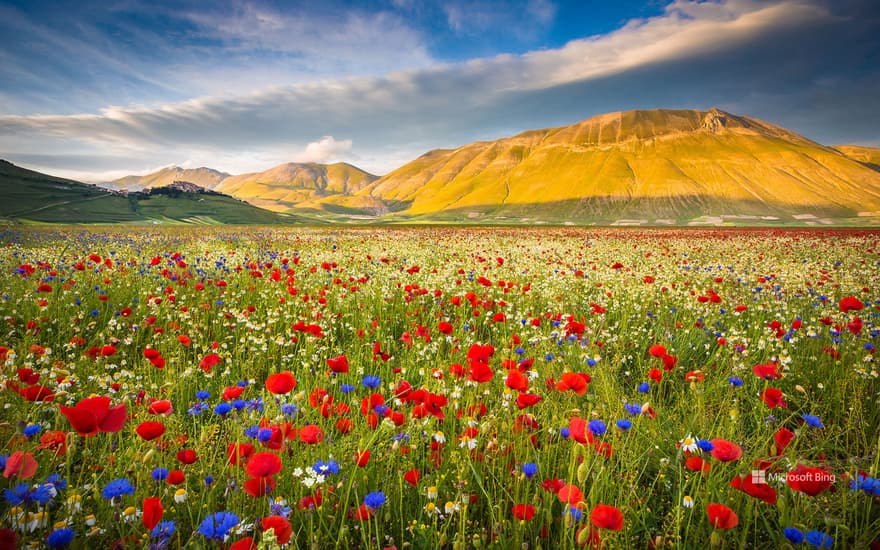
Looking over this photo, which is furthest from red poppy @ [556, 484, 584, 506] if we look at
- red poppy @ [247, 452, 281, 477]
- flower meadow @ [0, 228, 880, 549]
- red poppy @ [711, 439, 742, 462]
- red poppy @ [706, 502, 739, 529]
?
red poppy @ [247, 452, 281, 477]

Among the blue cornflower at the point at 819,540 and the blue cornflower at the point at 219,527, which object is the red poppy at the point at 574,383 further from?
the blue cornflower at the point at 219,527

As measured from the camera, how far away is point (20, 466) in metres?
1.46

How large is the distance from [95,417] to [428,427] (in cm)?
190

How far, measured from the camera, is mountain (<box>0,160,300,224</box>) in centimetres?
8206

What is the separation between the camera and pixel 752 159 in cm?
19650

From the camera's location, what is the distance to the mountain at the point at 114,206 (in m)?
82.1

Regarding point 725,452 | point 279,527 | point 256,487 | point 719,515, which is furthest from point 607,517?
point 256,487

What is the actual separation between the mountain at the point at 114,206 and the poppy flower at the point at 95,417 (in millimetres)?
92027

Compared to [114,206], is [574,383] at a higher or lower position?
lower

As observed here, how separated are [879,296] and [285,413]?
11.5m

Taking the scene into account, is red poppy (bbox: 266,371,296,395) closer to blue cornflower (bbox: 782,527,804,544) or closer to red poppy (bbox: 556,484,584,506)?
red poppy (bbox: 556,484,584,506)

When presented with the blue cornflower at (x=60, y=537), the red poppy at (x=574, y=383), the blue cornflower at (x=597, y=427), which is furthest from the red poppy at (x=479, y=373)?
Answer: the blue cornflower at (x=60, y=537)

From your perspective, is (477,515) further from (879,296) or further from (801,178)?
(801,178)

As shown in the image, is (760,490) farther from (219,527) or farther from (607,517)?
(219,527)
